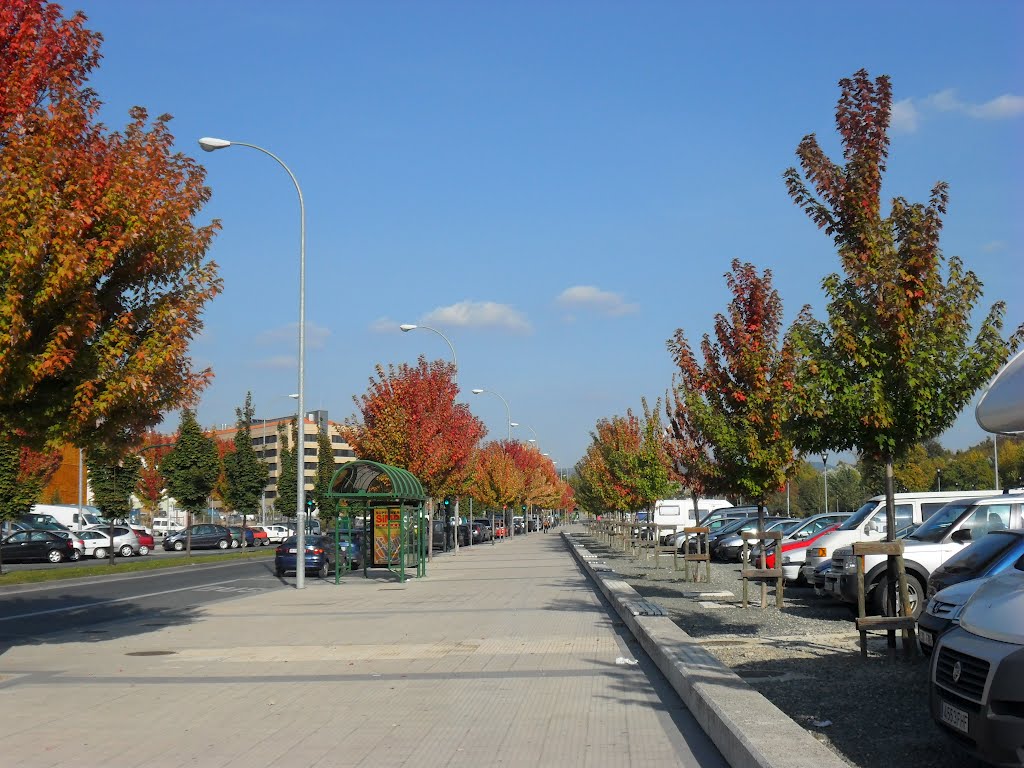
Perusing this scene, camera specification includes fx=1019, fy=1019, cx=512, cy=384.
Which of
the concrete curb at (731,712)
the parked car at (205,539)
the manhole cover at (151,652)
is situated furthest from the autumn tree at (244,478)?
the concrete curb at (731,712)

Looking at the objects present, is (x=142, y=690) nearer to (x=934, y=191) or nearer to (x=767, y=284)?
(x=934, y=191)

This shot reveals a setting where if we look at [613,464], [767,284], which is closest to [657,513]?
[613,464]

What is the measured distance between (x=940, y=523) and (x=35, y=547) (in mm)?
39580

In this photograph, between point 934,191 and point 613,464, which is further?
point 613,464

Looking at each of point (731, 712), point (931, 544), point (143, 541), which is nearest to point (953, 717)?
point (731, 712)

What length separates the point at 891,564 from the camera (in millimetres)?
10930

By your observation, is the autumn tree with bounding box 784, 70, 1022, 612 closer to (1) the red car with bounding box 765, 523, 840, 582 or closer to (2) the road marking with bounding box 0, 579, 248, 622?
(1) the red car with bounding box 765, 523, 840, 582

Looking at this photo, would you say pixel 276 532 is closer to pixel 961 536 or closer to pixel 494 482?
pixel 494 482

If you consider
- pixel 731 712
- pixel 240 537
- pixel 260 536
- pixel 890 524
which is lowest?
pixel 260 536

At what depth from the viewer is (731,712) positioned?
275 inches

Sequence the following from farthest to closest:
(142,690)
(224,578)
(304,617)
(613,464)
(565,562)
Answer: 1. (613,464)
2. (565,562)
3. (224,578)
4. (304,617)
5. (142,690)

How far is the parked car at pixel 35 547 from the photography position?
43.5 meters

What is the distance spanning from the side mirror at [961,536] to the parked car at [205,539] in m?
50.5

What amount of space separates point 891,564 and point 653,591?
10.9 m
